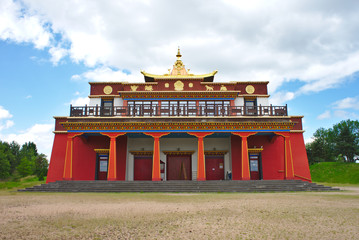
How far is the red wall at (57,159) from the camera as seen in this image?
24.2 m

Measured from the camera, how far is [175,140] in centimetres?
2564

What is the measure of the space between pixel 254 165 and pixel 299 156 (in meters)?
4.09

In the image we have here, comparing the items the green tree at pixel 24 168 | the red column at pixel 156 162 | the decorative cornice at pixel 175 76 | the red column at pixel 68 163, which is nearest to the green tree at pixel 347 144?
the decorative cornice at pixel 175 76

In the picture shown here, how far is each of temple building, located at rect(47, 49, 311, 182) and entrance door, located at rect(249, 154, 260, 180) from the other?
0.09 meters

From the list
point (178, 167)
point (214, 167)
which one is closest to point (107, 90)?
point (178, 167)

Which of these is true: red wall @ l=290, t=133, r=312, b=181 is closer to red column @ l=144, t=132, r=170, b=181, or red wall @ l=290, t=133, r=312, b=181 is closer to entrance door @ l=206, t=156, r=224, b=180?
entrance door @ l=206, t=156, r=224, b=180

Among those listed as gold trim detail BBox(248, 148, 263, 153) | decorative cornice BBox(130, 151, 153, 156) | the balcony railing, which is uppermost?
the balcony railing

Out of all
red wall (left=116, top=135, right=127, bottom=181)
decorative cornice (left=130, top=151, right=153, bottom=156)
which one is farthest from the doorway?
red wall (left=116, top=135, right=127, bottom=181)

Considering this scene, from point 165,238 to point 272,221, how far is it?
3.15 m

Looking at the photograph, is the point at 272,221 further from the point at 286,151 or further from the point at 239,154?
the point at 239,154

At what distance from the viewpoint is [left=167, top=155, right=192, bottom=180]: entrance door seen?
25.2 m

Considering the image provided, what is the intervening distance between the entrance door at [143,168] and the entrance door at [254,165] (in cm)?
918

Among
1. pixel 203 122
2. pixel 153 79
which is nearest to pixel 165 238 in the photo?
pixel 203 122

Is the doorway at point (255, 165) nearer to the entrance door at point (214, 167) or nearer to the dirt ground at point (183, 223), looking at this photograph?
the entrance door at point (214, 167)
